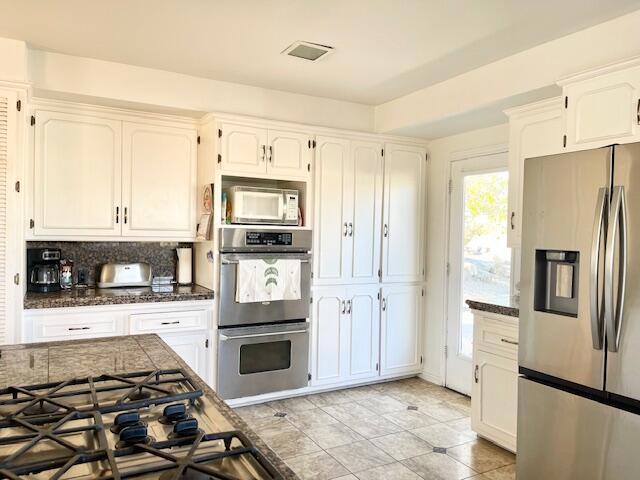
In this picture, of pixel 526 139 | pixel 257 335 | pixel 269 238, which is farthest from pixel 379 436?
pixel 526 139

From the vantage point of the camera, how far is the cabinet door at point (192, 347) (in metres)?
3.35

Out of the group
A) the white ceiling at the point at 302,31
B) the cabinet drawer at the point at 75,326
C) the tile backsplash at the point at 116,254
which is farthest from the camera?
the tile backsplash at the point at 116,254

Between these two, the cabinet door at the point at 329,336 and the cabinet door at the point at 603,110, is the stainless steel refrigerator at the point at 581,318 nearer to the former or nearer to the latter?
the cabinet door at the point at 603,110

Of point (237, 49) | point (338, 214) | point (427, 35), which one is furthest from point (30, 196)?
point (427, 35)

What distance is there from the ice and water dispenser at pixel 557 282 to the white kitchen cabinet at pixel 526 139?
70cm

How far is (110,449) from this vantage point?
Result: 0.94 m

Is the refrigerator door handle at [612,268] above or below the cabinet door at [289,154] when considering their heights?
below

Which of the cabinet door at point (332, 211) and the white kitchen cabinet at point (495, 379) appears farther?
the cabinet door at point (332, 211)

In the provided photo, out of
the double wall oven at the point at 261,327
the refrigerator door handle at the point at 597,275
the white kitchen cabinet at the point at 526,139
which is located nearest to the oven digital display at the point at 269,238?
the double wall oven at the point at 261,327

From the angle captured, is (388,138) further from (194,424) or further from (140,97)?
A: (194,424)

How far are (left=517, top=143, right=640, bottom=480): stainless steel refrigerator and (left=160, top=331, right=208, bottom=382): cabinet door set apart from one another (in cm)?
209

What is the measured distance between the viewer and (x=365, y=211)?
4.09 metres

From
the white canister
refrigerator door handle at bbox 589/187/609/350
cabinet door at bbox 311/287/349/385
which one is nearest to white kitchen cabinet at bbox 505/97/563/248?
refrigerator door handle at bbox 589/187/609/350

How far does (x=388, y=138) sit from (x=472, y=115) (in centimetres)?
88
